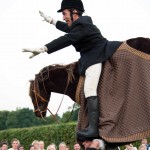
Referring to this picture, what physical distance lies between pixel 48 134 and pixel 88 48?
20.5 m

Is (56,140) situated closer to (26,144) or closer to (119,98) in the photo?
(26,144)

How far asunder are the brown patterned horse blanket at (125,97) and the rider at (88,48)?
98mm

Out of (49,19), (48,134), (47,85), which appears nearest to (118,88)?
(47,85)

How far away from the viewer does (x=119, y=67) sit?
6500 millimetres

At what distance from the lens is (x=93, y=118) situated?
6.38 metres

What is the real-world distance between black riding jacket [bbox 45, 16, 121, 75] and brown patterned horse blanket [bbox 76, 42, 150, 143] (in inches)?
5.0

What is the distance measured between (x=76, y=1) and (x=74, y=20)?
0.26 metres

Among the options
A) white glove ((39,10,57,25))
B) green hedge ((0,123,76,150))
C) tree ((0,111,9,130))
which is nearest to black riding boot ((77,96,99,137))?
white glove ((39,10,57,25))

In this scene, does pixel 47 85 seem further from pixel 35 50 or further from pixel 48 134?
pixel 48 134

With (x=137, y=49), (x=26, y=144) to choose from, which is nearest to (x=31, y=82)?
(x=137, y=49)

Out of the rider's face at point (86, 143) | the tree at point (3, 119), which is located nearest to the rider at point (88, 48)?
the rider's face at point (86, 143)

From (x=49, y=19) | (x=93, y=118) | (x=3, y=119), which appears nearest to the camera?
(x=93, y=118)

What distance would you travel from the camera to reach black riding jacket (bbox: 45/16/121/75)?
645 cm

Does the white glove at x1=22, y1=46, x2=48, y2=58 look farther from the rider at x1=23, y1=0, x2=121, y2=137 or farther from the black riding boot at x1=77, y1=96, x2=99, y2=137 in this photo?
the black riding boot at x1=77, y1=96, x2=99, y2=137
